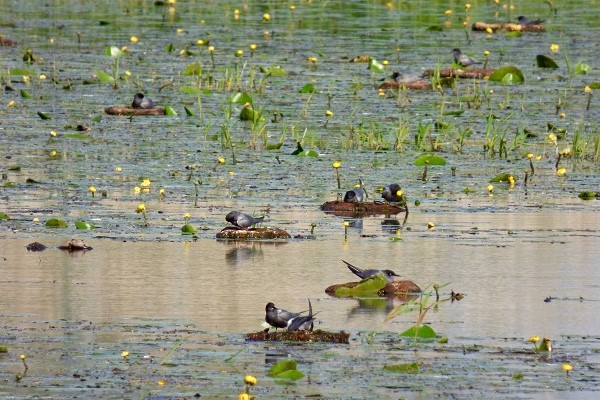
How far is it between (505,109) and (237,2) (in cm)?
1189

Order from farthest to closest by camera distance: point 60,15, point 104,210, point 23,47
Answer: point 60,15
point 23,47
point 104,210

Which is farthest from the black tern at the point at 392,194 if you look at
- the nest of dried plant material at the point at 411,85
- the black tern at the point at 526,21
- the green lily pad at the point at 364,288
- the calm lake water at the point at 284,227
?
the black tern at the point at 526,21

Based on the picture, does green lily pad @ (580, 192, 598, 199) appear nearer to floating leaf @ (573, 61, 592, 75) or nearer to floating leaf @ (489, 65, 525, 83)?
floating leaf @ (489, 65, 525, 83)

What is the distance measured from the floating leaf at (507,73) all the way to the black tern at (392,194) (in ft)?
21.6

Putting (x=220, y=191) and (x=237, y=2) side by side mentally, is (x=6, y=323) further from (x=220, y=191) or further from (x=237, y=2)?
(x=237, y=2)

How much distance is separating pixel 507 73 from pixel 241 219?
26.3 ft

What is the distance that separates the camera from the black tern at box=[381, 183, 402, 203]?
1046cm

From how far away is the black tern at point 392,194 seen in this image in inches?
412

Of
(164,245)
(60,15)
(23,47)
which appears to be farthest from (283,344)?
(60,15)

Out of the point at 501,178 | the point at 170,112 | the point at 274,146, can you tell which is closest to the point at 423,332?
the point at 501,178

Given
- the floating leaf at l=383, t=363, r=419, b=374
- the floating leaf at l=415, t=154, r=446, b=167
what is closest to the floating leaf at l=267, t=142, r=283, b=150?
the floating leaf at l=415, t=154, r=446, b=167

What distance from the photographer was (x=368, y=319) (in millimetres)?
7508

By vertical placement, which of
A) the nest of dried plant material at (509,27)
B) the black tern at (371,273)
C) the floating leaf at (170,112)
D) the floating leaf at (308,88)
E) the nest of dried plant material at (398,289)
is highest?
the nest of dried plant material at (509,27)

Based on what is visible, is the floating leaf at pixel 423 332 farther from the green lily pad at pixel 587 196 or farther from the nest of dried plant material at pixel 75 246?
the green lily pad at pixel 587 196
